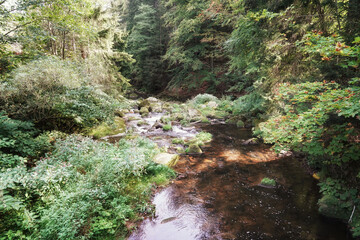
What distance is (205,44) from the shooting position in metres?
20.9

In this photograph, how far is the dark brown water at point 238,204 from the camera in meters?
3.74

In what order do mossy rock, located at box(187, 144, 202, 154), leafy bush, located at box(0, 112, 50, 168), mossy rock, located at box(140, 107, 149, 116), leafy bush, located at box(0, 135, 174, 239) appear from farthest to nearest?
mossy rock, located at box(140, 107, 149, 116) < mossy rock, located at box(187, 144, 202, 154) < leafy bush, located at box(0, 112, 50, 168) < leafy bush, located at box(0, 135, 174, 239)

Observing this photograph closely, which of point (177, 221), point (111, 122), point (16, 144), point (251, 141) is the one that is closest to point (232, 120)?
point (251, 141)

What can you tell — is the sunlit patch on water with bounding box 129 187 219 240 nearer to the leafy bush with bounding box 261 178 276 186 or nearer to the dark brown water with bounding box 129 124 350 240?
the dark brown water with bounding box 129 124 350 240

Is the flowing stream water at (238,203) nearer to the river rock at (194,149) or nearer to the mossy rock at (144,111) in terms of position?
the river rock at (194,149)

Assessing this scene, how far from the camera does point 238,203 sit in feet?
15.2

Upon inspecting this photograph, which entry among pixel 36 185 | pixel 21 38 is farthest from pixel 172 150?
pixel 21 38

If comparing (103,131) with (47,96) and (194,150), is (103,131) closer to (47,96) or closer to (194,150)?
(47,96)

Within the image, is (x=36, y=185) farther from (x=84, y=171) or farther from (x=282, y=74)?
(x=282, y=74)

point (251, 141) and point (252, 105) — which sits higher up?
point (252, 105)

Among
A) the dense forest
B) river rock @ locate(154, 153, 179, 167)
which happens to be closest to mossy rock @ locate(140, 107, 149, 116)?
the dense forest

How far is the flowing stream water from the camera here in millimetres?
3744

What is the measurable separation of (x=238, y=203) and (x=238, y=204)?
0.14ft

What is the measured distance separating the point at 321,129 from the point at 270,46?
134 inches
